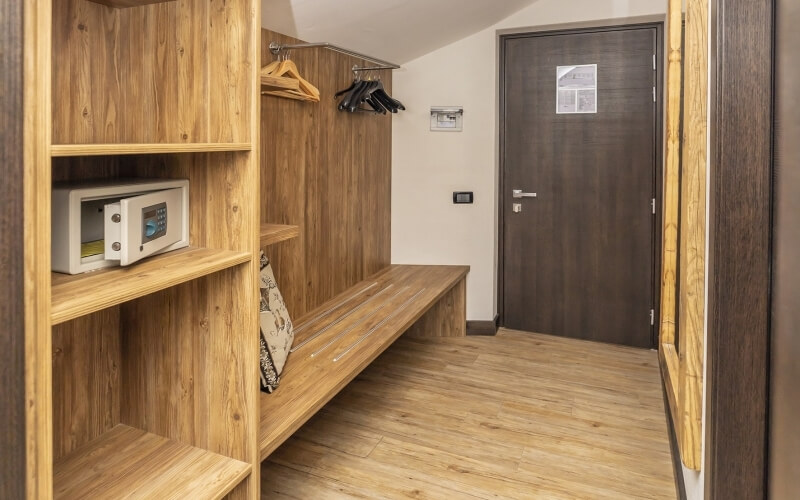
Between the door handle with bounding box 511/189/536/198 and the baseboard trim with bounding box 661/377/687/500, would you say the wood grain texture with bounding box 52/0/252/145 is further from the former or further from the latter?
the door handle with bounding box 511/189/536/198

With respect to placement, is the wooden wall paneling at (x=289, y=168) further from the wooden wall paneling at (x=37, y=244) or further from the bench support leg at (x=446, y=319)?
the wooden wall paneling at (x=37, y=244)

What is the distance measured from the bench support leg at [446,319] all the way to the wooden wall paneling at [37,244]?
304 centimetres

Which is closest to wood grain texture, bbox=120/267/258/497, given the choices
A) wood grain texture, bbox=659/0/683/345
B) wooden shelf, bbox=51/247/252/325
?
wooden shelf, bbox=51/247/252/325

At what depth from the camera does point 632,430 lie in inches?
105

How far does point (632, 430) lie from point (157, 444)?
78.0 inches

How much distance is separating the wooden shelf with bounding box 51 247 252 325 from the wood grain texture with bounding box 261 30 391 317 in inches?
41.1

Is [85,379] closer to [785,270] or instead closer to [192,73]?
[192,73]

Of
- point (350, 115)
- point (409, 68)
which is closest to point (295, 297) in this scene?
point (350, 115)

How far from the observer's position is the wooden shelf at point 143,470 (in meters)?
1.52

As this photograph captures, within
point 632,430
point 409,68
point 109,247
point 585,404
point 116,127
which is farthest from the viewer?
point 409,68

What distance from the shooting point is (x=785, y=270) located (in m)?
1.17

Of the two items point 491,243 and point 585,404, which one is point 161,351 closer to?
point 585,404

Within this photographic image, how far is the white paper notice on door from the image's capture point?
3.76m

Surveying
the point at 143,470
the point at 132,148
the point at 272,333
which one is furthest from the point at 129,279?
the point at 272,333
